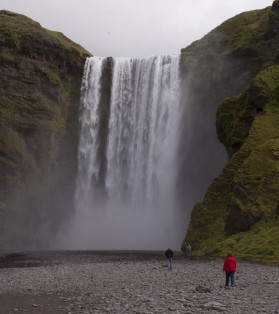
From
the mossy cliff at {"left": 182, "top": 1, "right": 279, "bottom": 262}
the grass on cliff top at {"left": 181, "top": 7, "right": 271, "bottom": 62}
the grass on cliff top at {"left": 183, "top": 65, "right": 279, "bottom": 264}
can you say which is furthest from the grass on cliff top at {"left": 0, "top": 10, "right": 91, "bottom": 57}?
the grass on cliff top at {"left": 183, "top": 65, "right": 279, "bottom": 264}

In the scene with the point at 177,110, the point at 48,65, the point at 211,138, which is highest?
the point at 48,65

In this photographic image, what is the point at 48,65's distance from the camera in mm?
76500

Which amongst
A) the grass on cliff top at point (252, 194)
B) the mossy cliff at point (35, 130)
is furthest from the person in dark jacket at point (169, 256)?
the mossy cliff at point (35, 130)

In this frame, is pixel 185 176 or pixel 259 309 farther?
pixel 185 176

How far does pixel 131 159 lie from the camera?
7288 centimetres

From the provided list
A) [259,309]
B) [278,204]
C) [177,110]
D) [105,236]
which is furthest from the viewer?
[177,110]

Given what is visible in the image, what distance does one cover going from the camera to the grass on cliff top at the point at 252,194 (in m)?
35.2

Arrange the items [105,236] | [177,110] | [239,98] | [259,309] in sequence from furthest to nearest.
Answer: [177,110]
[105,236]
[239,98]
[259,309]

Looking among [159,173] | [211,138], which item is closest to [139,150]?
[159,173]

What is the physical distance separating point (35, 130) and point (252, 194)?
41957mm

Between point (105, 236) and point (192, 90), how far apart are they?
83.5 ft

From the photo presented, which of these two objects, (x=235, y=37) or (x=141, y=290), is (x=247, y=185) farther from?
(x=235, y=37)

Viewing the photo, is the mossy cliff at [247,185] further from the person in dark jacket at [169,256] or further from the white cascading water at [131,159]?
Answer: the white cascading water at [131,159]

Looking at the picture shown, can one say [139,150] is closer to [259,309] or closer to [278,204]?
[278,204]
